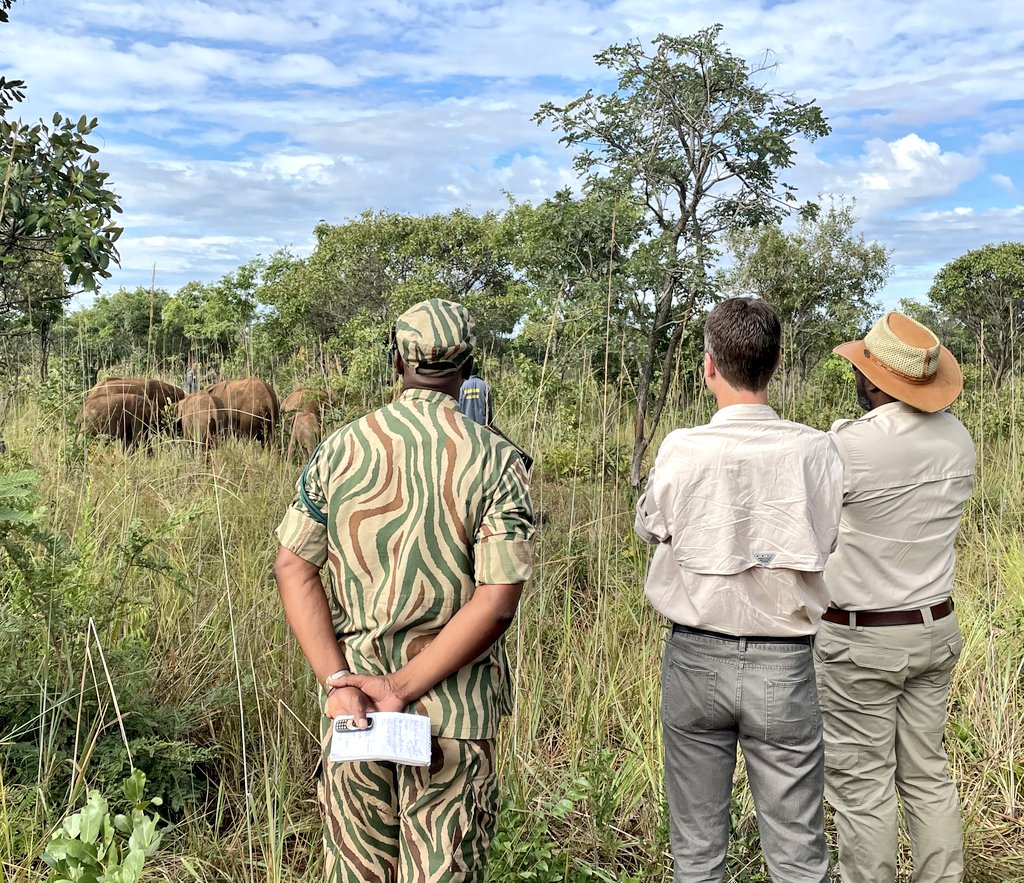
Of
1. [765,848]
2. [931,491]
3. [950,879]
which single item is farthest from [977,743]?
[765,848]

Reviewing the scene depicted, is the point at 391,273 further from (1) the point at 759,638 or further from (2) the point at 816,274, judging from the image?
(1) the point at 759,638

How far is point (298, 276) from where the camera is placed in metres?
21.2

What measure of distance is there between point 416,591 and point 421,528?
4.8 inches

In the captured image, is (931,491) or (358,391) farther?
(358,391)

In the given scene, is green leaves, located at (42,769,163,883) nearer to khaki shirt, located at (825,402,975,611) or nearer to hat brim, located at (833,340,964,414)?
khaki shirt, located at (825,402,975,611)

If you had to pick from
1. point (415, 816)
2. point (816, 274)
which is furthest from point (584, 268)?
point (816, 274)

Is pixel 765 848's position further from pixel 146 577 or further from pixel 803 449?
pixel 146 577

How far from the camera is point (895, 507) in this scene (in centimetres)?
254

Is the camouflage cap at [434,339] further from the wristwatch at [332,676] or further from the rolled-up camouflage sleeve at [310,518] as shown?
the wristwatch at [332,676]

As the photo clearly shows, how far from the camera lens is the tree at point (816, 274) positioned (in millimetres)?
15648

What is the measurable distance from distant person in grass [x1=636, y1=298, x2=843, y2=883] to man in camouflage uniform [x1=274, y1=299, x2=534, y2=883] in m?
0.55

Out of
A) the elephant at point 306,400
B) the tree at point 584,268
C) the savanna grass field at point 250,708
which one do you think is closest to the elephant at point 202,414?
the elephant at point 306,400

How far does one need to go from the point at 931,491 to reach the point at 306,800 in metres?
2.03

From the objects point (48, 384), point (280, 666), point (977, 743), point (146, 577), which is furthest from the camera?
point (48, 384)
